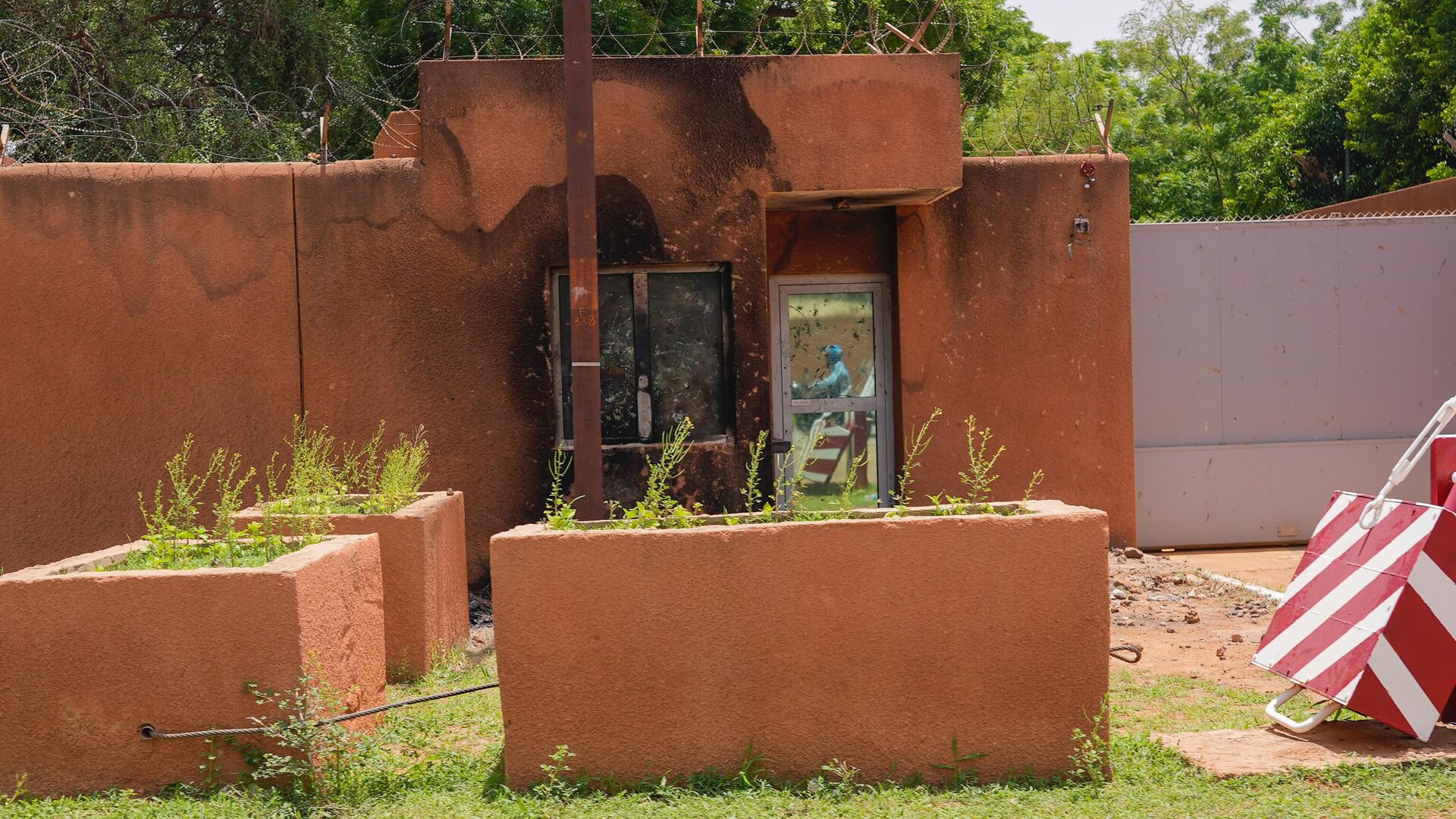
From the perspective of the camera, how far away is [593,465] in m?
6.37

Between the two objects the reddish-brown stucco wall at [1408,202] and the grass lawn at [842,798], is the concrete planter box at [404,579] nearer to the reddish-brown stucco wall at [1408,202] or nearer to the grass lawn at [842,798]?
the grass lawn at [842,798]

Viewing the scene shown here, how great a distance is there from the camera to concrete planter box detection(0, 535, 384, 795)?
4.20 metres

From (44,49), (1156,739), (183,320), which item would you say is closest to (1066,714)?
(1156,739)

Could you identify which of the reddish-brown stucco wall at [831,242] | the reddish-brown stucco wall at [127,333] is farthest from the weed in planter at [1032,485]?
the reddish-brown stucco wall at [127,333]

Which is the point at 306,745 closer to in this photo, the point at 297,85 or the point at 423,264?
the point at 423,264

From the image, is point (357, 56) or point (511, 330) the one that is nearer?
point (511, 330)

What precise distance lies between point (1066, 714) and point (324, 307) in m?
5.51

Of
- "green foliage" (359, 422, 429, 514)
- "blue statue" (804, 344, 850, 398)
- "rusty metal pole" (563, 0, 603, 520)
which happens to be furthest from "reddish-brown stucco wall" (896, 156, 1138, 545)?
"green foliage" (359, 422, 429, 514)

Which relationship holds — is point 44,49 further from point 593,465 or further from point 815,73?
point 593,465

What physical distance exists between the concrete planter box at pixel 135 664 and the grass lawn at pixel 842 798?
0.10m

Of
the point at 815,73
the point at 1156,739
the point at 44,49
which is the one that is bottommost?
the point at 1156,739

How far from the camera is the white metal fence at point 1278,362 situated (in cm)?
965

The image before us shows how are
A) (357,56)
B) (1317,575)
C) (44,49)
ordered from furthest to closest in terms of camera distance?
(357,56) < (44,49) < (1317,575)

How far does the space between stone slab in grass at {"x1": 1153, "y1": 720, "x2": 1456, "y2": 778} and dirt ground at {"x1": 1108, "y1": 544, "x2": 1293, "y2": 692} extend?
916 mm
